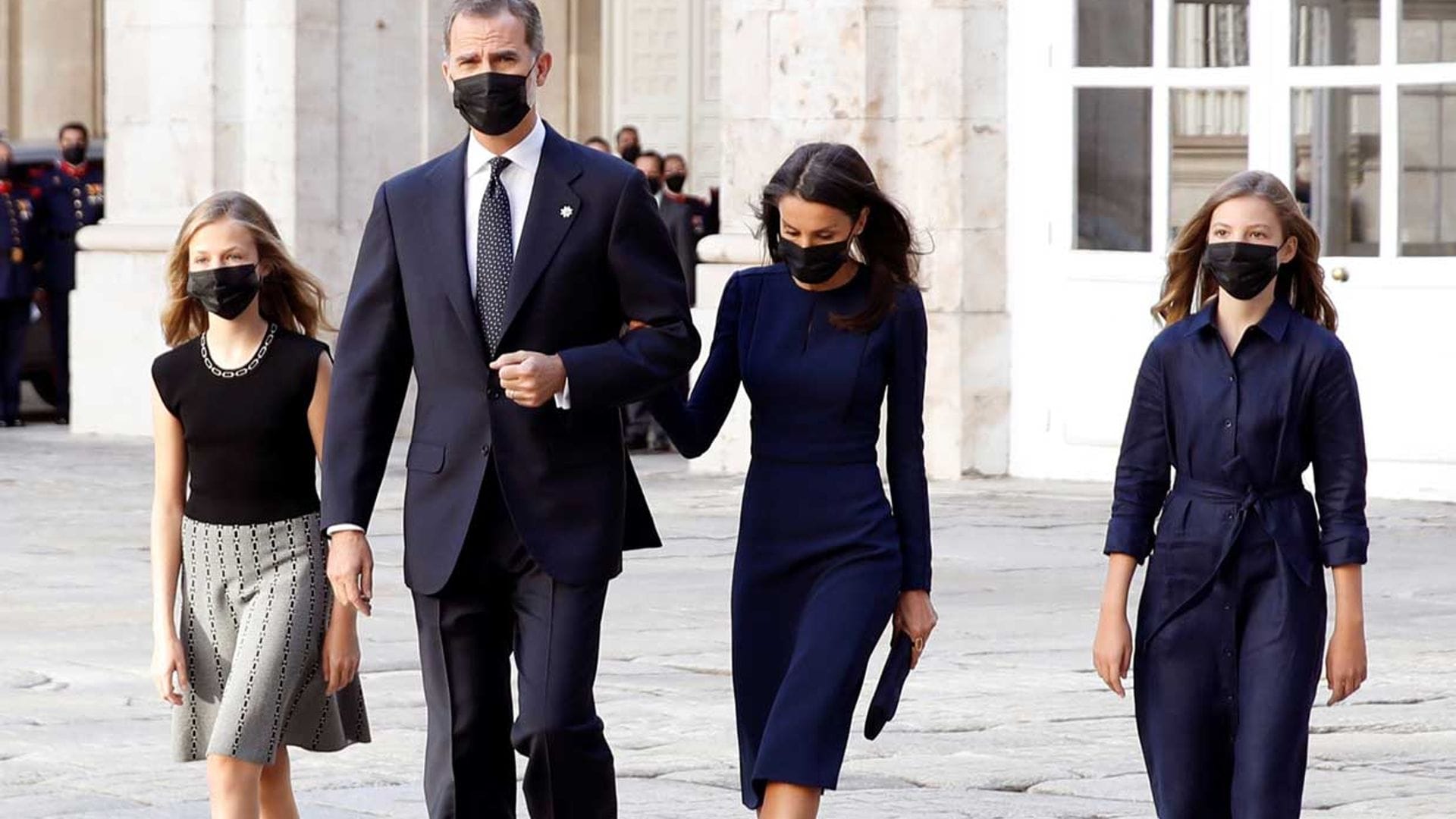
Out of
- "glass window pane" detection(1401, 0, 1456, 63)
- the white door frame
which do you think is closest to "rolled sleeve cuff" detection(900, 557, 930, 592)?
the white door frame

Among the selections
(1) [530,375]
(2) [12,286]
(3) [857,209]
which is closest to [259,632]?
(1) [530,375]

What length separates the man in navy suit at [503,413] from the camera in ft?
16.8

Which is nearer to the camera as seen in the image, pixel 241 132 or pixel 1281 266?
pixel 1281 266

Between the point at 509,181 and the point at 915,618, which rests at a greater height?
the point at 509,181

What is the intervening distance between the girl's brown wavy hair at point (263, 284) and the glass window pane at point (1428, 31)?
8.88 metres

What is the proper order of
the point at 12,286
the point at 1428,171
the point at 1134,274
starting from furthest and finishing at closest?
the point at 12,286 → the point at 1134,274 → the point at 1428,171

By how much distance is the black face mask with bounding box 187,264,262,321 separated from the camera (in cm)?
565

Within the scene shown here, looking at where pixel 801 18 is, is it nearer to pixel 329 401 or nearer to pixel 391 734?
pixel 391 734

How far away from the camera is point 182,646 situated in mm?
5598

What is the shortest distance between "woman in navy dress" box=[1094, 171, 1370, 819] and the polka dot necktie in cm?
111

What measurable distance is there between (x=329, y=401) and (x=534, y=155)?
0.54 m

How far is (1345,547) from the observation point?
5.18 meters

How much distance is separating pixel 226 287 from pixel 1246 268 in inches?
72.2

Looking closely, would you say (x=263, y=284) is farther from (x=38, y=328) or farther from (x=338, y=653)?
(x=38, y=328)
